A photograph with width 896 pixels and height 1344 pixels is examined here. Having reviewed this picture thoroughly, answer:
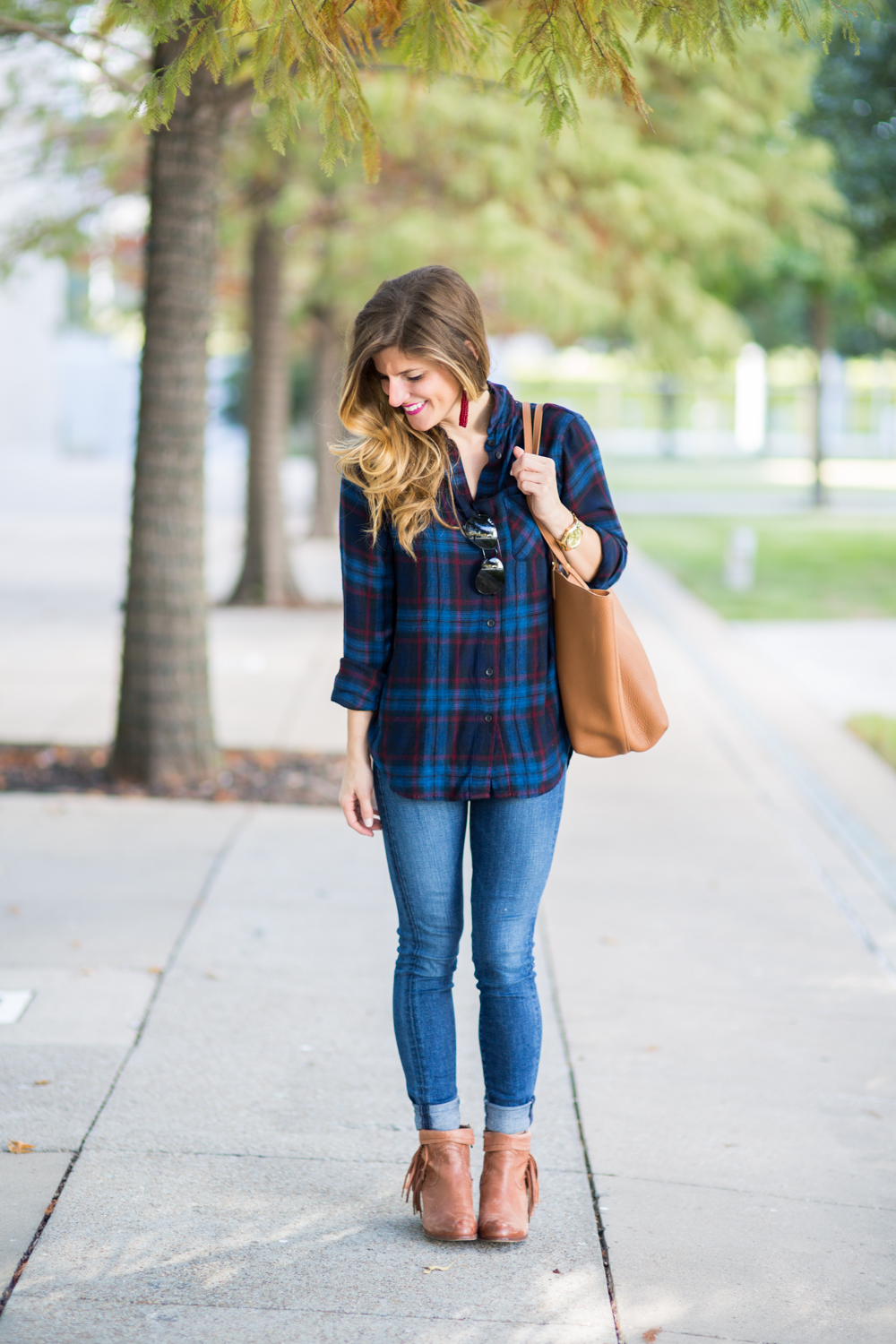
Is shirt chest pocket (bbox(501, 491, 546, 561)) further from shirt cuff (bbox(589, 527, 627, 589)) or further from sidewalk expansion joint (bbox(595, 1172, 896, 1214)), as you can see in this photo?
sidewalk expansion joint (bbox(595, 1172, 896, 1214))

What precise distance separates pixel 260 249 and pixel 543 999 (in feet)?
31.8

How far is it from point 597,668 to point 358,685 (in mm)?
474

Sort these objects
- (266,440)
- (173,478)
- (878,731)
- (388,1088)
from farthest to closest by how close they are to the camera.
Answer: (266,440) → (878,731) → (173,478) → (388,1088)

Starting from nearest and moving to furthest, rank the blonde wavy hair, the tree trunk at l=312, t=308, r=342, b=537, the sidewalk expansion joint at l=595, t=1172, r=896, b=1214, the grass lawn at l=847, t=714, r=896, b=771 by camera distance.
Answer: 1. the blonde wavy hair
2. the sidewalk expansion joint at l=595, t=1172, r=896, b=1214
3. the grass lawn at l=847, t=714, r=896, b=771
4. the tree trunk at l=312, t=308, r=342, b=537

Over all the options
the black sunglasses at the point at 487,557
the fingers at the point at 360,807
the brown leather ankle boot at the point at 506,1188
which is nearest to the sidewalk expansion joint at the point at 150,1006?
the brown leather ankle boot at the point at 506,1188

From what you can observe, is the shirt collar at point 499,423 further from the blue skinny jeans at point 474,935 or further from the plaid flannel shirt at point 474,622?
the blue skinny jeans at point 474,935

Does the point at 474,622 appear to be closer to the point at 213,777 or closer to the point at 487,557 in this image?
the point at 487,557

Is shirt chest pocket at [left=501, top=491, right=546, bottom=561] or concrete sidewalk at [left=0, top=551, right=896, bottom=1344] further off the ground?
shirt chest pocket at [left=501, top=491, right=546, bottom=561]

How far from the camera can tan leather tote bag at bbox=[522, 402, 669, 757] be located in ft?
8.99

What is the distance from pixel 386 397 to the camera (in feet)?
8.95

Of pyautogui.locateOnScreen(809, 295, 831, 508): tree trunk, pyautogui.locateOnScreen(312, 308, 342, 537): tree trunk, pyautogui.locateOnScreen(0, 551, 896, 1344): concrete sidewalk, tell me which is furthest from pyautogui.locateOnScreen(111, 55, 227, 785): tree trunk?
pyautogui.locateOnScreen(809, 295, 831, 508): tree trunk

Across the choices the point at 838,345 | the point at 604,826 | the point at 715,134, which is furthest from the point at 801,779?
the point at 838,345

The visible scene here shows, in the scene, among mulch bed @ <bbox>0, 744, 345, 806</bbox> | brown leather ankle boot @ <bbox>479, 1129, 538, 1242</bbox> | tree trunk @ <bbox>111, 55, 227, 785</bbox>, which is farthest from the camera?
mulch bed @ <bbox>0, 744, 345, 806</bbox>

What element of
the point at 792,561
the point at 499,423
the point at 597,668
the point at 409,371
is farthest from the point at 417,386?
the point at 792,561
